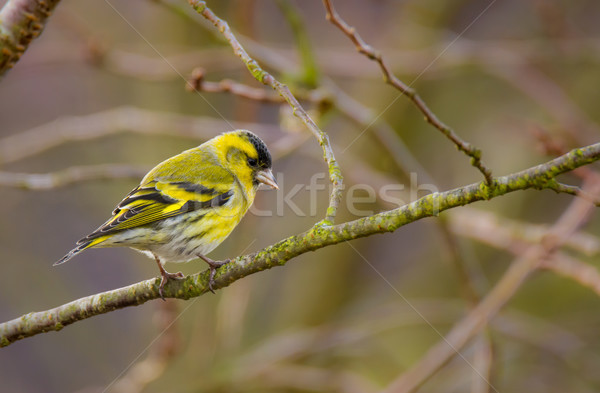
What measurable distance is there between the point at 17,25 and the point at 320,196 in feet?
14.2

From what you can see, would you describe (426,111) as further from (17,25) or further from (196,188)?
(196,188)

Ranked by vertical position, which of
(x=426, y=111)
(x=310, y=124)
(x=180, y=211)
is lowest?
(x=180, y=211)

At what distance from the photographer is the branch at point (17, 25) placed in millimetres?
2531

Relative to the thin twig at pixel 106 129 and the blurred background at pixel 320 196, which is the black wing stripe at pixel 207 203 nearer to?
the blurred background at pixel 320 196

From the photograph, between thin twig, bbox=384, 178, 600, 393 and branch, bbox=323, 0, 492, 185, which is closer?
branch, bbox=323, 0, 492, 185

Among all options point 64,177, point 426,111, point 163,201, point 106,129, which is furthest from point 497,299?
point 106,129

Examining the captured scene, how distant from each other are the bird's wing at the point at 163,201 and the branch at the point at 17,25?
1.14m

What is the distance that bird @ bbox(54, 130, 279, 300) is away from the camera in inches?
139

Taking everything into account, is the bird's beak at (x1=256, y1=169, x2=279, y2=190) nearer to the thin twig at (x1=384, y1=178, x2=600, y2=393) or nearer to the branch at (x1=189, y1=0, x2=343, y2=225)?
the thin twig at (x1=384, y1=178, x2=600, y2=393)

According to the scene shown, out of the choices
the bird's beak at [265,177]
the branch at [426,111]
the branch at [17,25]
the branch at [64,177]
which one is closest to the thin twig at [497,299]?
the branch at [426,111]

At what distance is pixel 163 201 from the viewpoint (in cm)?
377

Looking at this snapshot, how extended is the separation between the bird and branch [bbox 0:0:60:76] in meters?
1.08

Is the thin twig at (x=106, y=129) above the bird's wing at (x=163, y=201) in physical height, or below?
above

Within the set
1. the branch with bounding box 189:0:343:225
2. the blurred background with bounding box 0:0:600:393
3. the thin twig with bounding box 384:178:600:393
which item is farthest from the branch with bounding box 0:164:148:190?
the thin twig with bounding box 384:178:600:393
